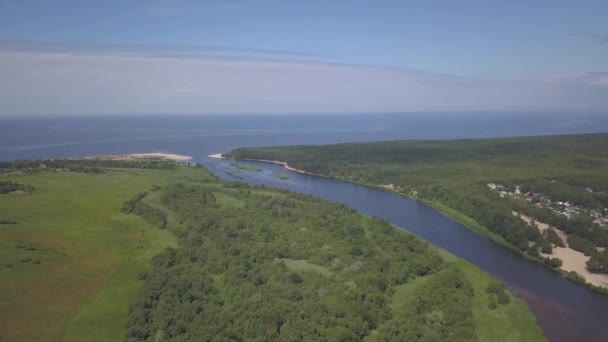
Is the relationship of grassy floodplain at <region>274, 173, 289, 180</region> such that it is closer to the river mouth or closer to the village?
the river mouth

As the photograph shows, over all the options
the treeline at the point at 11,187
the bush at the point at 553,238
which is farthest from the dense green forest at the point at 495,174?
the treeline at the point at 11,187

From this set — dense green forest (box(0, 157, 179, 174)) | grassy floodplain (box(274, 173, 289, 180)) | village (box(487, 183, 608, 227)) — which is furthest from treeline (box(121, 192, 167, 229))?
village (box(487, 183, 608, 227))

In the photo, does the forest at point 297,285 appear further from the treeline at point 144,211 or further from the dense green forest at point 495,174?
the dense green forest at point 495,174

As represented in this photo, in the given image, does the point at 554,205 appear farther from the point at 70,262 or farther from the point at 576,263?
the point at 70,262

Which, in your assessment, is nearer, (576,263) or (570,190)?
(576,263)

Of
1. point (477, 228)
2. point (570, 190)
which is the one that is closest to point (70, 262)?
point (477, 228)

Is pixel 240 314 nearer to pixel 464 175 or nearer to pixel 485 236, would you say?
pixel 485 236
